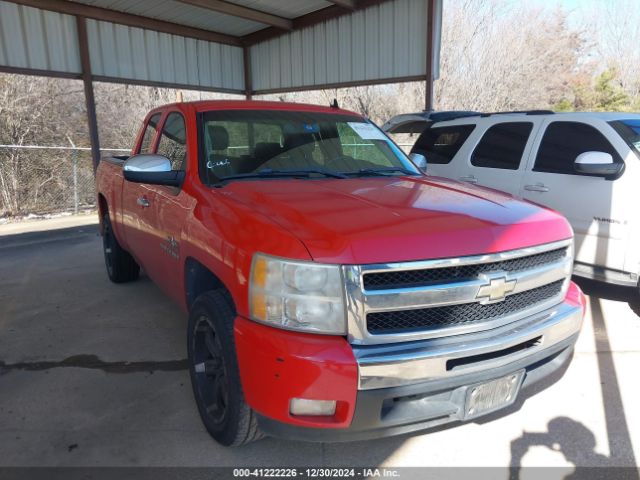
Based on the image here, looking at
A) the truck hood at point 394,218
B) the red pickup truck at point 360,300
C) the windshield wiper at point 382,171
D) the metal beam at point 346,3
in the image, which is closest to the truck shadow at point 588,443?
the red pickup truck at point 360,300

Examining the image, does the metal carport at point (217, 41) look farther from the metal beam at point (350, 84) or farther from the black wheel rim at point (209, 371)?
the black wheel rim at point (209, 371)

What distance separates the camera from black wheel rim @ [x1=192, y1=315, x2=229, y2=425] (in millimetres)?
2514

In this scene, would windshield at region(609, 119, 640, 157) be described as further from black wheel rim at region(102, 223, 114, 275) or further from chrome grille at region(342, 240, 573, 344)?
black wheel rim at region(102, 223, 114, 275)

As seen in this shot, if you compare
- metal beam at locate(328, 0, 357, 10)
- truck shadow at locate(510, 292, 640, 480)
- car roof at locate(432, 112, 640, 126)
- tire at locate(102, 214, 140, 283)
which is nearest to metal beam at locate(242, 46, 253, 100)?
metal beam at locate(328, 0, 357, 10)

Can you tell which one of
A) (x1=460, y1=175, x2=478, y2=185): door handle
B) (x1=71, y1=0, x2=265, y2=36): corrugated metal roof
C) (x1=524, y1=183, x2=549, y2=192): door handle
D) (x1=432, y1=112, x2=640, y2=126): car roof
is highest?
(x1=71, y1=0, x2=265, y2=36): corrugated metal roof

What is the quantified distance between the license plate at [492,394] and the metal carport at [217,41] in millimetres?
7351

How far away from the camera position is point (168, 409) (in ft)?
9.87

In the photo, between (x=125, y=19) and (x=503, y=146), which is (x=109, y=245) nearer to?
(x=503, y=146)

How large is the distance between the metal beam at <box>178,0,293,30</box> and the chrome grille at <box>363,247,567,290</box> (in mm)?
8355

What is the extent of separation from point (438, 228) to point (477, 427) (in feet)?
4.53

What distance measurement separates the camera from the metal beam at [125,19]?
897cm

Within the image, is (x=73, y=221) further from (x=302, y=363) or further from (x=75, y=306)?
(x=302, y=363)

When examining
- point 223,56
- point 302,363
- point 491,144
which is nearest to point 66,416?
point 302,363

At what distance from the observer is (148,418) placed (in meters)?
2.91
